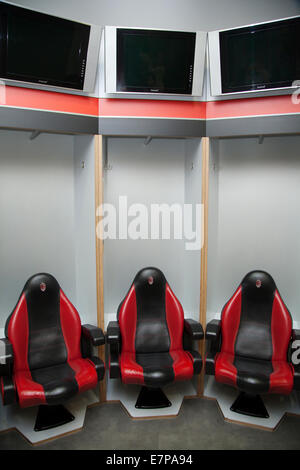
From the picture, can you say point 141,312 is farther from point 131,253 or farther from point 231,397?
point 231,397

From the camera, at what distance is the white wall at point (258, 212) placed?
10.7 feet

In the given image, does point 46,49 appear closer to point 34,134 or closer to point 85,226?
point 34,134

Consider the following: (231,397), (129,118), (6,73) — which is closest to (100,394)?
(231,397)

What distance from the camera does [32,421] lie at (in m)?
2.81

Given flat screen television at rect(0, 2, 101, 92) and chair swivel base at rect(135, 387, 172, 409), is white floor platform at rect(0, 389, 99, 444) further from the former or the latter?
flat screen television at rect(0, 2, 101, 92)

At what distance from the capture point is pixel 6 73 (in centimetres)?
247

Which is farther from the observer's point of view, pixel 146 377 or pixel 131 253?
pixel 131 253

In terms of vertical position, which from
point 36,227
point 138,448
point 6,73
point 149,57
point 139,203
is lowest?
point 138,448

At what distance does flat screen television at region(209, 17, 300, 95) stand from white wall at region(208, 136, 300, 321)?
0.64 meters

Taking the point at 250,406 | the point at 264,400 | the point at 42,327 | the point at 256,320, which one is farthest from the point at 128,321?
the point at 264,400

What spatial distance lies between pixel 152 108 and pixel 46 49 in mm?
883

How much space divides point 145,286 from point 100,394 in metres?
1.00

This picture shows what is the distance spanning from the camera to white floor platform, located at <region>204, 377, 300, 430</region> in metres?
2.88

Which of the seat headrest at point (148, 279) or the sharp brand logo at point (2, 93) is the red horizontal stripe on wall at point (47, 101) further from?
the seat headrest at point (148, 279)
